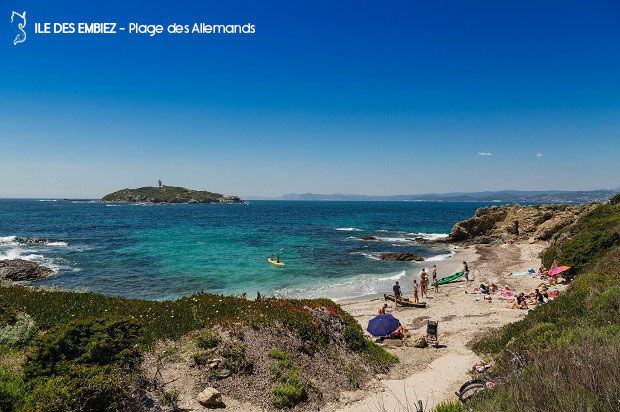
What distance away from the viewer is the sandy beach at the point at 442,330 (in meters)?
11.0

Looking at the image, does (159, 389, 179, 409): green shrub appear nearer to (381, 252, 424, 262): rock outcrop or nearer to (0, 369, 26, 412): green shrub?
(0, 369, 26, 412): green shrub

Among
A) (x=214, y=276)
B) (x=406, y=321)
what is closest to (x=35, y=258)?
(x=214, y=276)

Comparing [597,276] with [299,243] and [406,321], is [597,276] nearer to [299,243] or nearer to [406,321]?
[406,321]

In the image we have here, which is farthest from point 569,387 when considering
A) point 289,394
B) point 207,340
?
point 207,340

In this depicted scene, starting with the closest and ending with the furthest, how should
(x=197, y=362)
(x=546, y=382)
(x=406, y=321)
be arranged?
(x=546, y=382)
(x=197, y=362)
(x=406, y=321)

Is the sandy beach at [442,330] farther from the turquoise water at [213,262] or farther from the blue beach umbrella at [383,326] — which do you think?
the turquoise water at [213,262]

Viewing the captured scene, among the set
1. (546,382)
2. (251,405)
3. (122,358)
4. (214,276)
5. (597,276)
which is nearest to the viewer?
(546,382)

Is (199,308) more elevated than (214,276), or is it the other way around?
(199,308)

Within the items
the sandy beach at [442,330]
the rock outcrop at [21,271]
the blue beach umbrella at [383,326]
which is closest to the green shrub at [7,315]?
the sandy beach at [442,330]

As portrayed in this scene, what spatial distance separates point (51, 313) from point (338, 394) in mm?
9957

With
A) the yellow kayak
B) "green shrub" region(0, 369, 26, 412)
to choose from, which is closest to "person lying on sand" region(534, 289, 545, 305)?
the yellow kayak

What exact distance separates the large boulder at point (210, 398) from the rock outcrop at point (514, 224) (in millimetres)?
52084

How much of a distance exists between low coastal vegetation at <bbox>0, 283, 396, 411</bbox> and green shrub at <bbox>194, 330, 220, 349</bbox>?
3cm

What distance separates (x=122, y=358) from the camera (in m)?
8.32
